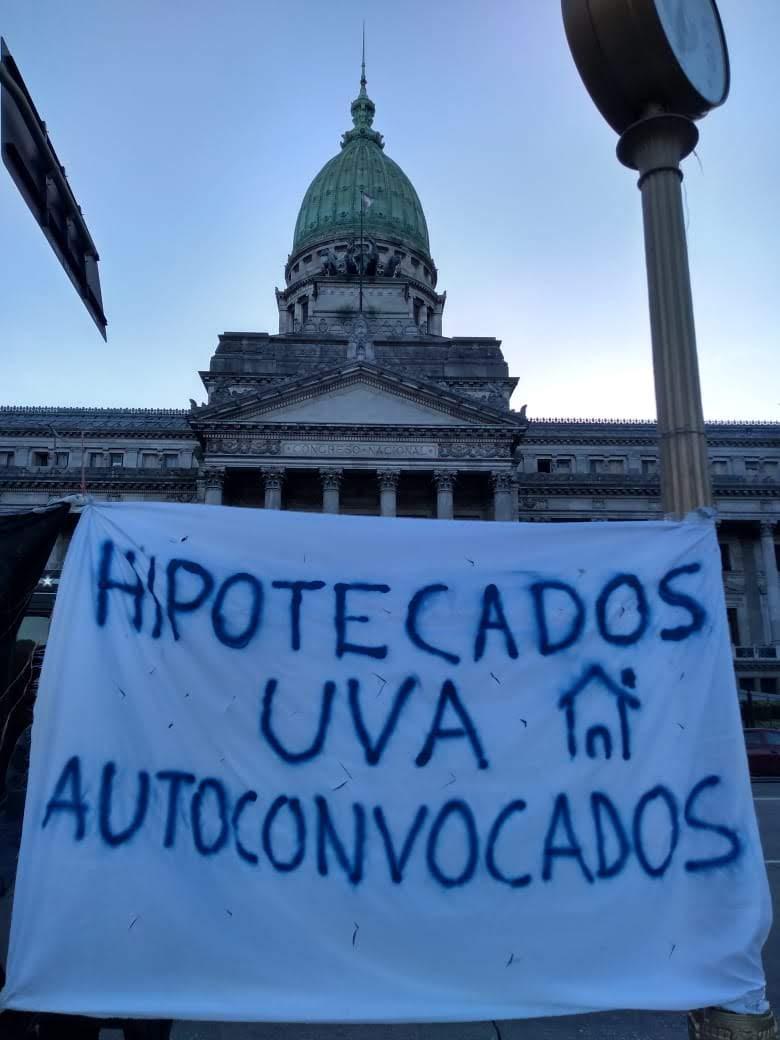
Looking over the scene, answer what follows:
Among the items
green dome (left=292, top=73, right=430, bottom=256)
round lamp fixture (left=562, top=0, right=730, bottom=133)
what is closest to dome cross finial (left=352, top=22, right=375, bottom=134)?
green dome (left=292, top=73, right=430, bottom=256)

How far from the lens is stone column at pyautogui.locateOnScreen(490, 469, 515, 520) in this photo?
35219 millimetres

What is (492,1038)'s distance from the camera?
4.80 metres

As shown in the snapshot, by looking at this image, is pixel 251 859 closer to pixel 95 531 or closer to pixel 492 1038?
pixel 95 531

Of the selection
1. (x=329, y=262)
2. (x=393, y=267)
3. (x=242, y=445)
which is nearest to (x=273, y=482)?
(x=242, y=445)

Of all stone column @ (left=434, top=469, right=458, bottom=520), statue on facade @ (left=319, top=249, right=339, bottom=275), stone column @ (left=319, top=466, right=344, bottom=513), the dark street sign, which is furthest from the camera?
statue on facade @ (left=319, top=249, right=339, bottom=275)

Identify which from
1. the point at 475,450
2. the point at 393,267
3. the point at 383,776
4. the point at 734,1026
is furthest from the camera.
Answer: the point at 393,267

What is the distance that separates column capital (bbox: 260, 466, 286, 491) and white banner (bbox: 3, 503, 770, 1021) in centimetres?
3292

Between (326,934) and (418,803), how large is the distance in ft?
1.65

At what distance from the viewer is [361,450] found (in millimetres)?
36000

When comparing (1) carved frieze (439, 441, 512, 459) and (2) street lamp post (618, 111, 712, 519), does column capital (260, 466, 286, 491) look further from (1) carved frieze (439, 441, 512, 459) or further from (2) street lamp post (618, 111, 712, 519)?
(2) street lamp post (618, 111, 712, 519)

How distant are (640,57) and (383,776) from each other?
299 cm

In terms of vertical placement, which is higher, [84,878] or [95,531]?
[95,531]

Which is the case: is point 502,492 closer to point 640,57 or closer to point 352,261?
point 352,261

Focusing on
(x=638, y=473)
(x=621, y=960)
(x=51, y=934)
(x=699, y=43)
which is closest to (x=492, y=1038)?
(x=621, y=960)
